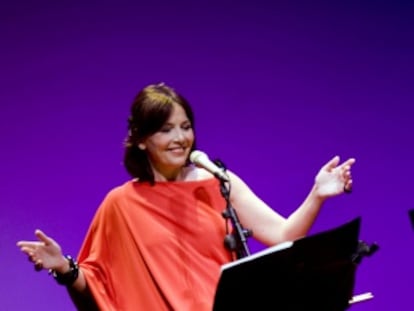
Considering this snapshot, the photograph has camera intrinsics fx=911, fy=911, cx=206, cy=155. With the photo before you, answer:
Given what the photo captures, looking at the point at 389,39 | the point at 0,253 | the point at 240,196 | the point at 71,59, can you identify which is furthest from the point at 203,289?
the point at 389,39

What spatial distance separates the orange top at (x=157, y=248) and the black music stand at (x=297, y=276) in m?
0.50

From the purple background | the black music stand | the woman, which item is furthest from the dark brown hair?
the black music stand

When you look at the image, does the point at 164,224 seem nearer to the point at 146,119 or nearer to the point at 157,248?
the point at 157,248

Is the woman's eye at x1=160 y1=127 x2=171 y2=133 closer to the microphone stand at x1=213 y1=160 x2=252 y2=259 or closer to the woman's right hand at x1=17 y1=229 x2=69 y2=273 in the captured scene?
the microphone stand at x1=213 y1=160 x2=252 y2=259

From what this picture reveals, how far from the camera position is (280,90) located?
11.3 ft

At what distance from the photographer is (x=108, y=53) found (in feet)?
10.9

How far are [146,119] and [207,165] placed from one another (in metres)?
0.29

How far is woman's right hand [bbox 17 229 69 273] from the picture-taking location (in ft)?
7.79

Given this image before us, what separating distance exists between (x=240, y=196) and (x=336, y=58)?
94 centimetres

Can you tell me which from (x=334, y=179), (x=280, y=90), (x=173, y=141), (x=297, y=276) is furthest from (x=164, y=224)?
(x=280, y=90)

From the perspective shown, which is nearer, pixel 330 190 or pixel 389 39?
pixel 330 190

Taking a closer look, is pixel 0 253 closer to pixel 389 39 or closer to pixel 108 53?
pixel 108 53

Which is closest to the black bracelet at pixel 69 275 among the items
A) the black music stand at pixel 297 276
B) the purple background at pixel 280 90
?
the black music stand at pixel 297 276

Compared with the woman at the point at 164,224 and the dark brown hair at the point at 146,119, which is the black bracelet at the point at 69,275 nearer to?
the woman at the point at 164,224
